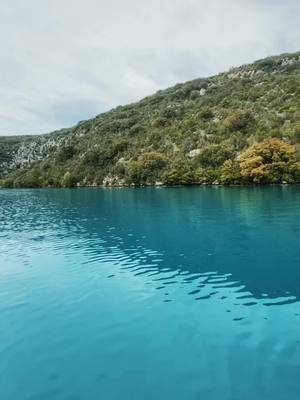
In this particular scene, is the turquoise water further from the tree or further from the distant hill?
the distant hill

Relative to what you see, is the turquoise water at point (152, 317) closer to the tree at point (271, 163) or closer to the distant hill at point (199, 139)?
the tree at point (271, 163)

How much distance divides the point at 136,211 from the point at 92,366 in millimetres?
37103

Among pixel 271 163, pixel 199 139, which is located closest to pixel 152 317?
pixel 271 163

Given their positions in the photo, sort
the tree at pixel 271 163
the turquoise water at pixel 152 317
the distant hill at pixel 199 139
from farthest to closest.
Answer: the distant hill at pixel 199 139, the tree at pixel 271 163, the turquoise water at pixel 152 317

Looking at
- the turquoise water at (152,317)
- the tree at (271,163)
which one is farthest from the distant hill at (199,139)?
the turquoise water at (152,317)

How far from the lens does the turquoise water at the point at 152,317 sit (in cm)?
979

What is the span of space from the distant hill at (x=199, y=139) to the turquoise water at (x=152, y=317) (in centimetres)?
6242

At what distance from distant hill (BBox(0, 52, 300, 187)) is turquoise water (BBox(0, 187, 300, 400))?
6242cm

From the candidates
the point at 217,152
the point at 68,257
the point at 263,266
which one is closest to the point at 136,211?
the point at 68,257

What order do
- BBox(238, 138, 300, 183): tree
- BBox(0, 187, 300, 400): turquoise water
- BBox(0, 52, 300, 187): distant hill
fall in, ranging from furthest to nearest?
BBox(0, 52, 300, 187): distant hill, BBox(238, 138, 300, 183): tree, BBox(0, 187, 300, 400): turquoise water

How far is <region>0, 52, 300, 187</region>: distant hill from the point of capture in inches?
3519

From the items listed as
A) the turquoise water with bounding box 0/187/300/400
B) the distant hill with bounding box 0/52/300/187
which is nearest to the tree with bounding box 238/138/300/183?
the distant hill with bounding box 0/52/300/187

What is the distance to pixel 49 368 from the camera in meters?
10.8

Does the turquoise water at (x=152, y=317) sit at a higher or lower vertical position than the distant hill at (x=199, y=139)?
Result: lower
